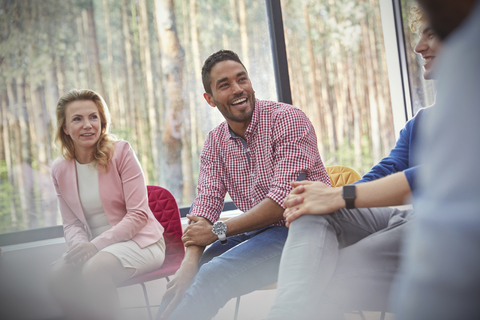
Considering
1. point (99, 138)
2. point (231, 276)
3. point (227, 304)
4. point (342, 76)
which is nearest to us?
point (231, 276)

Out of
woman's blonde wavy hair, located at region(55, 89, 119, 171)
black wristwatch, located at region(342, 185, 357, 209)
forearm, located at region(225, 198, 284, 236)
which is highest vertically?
woman's blonde wavy hair, located at region(55, 89, 119, 171)

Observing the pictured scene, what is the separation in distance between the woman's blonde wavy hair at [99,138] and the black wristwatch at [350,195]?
144cm

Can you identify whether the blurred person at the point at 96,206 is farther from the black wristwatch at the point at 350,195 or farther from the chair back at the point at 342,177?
the black wristwatch at the point at 350,195

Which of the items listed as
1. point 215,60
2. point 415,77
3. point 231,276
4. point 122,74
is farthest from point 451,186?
point 415,77

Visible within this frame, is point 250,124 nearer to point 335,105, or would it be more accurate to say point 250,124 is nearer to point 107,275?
point 107,275

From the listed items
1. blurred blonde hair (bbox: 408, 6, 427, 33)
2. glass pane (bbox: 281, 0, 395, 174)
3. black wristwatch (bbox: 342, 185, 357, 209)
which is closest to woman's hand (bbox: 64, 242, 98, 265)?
Result: black wristwatch (bbox: 342, 185, 357, 209)

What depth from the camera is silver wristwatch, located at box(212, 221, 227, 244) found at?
5.44 feet

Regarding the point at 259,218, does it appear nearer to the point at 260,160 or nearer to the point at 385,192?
the point at 260,160

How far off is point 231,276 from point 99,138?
128 centimetres

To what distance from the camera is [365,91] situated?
3.41m

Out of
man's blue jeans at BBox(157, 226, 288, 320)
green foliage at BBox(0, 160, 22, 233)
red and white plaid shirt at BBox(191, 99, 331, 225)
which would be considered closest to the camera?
man's blue jeans at BBox(157, 226, 288, 320)

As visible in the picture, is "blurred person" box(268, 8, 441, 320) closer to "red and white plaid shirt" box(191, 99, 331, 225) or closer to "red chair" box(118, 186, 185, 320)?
"red and white plaid shirt" box(191, 99, 331, 225)

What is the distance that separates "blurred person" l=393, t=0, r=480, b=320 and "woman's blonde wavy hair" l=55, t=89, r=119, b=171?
1.87 m

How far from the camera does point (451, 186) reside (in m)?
0.54
